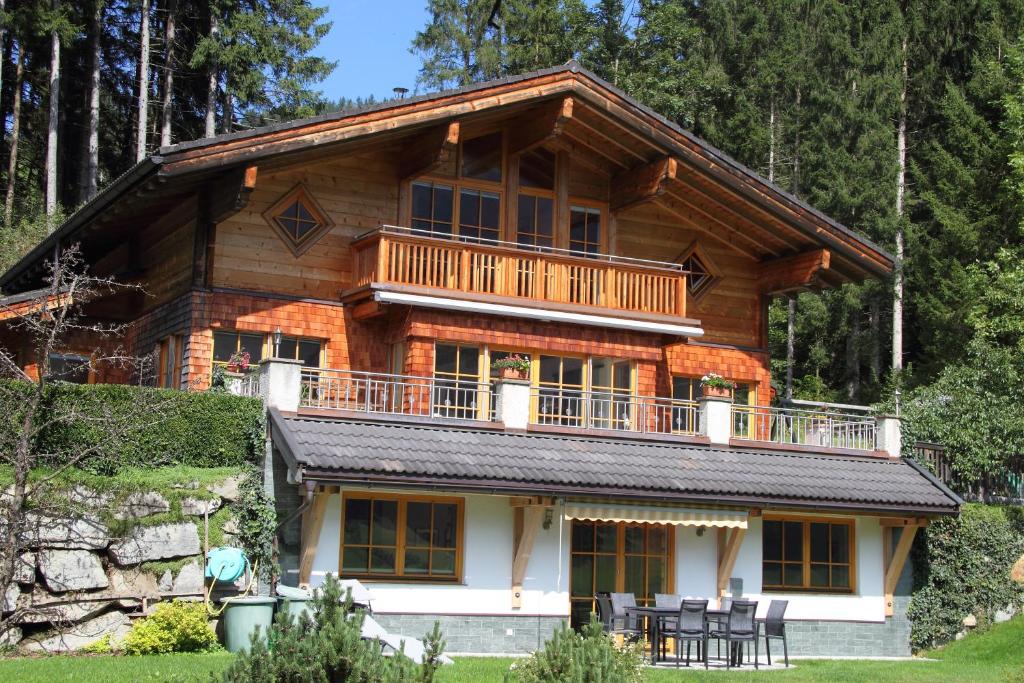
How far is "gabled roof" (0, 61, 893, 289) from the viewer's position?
1951cm

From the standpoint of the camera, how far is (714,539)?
68.0ft

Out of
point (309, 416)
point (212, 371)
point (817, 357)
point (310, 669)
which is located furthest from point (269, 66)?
point (310, 669)

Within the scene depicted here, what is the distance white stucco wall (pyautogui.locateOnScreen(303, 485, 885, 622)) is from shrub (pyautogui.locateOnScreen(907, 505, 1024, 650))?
796 mm

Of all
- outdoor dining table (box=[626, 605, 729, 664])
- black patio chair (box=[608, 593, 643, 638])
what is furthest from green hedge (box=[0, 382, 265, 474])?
outdoor dining table (box=[626, 605, 729, 664])

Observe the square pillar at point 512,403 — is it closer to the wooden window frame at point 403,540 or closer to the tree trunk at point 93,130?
the wooden window frame at point 403,540

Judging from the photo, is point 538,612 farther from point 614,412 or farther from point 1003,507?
point 1003,507

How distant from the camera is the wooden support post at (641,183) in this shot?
76.2ft

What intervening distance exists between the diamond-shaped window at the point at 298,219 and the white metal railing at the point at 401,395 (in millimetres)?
2250

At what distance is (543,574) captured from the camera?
19312mm

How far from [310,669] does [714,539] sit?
1324 centimetres

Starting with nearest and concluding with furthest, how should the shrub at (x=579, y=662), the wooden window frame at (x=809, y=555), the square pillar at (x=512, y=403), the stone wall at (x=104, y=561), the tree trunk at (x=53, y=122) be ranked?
1. the shrub at (x=579, y=662)
2. the stone wall at (x=104, y=561)
3. the square pillar at (x=512, y=403)
4. the wooden window frame at (x=809, y=555)
5. the tree trunk at (x=53, y=122)

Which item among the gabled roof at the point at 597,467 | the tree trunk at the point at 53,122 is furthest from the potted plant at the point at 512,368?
the tree trunk at the point at 53,122

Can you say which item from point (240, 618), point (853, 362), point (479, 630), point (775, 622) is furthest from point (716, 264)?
point (853, 362)

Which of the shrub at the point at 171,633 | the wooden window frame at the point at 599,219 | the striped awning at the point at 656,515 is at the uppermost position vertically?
the wooden window frame at the point at 599,219
